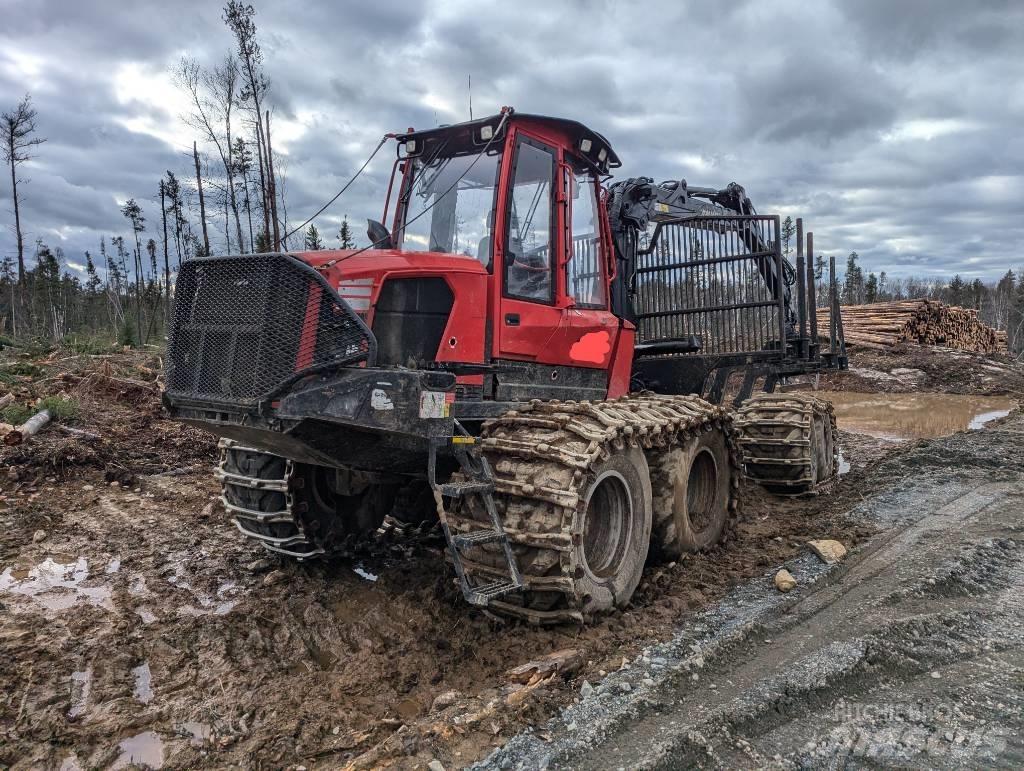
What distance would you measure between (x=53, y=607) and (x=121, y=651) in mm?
1198

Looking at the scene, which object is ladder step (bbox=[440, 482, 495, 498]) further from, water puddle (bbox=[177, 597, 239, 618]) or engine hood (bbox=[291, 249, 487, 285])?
water puddle (bbox=[177, 597, 239, 618])

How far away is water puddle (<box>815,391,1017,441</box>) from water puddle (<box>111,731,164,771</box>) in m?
14.0

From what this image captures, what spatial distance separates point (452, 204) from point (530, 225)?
0.64m

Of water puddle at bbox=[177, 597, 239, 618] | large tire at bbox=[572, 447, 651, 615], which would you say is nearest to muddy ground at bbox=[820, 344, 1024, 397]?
large tire at bbox=[572, 447, 651, 615]

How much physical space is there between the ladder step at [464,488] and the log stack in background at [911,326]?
23.5m

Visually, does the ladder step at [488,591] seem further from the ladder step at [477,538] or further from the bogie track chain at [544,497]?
the ladder step at [477,538]

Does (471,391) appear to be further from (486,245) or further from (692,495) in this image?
(692,495)

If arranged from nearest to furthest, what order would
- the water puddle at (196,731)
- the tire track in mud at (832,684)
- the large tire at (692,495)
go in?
1. the tire track in mud at (832,684)
2. the water puddle at (196,731)
3. the large tire at (692,495)

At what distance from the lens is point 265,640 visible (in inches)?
183

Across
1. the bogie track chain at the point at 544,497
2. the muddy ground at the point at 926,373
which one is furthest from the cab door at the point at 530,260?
the muddy ground at the point at 926,373

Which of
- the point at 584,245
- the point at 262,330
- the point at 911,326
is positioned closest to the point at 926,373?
the point at 911,326

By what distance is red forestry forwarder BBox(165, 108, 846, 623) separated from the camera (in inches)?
162

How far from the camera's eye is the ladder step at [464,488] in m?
4.10

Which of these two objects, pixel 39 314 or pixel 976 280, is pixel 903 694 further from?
pixel 976 280
